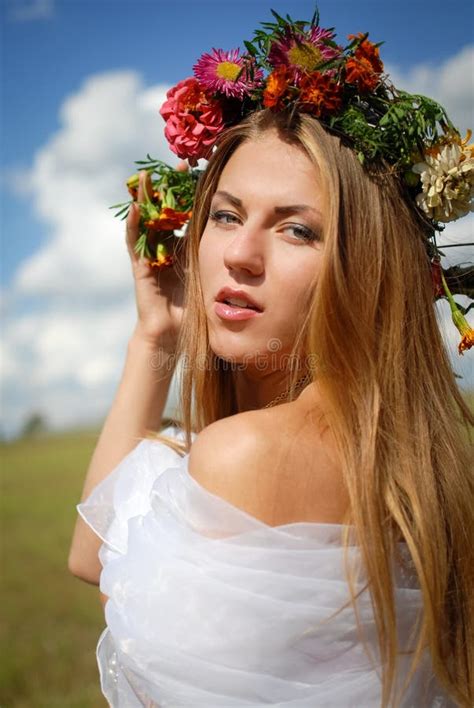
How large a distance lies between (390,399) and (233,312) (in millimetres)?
571

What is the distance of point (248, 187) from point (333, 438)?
90 cm

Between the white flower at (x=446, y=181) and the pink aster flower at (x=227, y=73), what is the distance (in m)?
0.71

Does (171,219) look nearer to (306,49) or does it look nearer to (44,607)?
(306,49)

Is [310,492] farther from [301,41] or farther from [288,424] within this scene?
[301,41]

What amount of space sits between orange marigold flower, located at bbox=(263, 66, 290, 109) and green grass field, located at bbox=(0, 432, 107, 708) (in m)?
1.88

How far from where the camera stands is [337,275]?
2111 millimetres

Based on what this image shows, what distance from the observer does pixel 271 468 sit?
1780 millimetres

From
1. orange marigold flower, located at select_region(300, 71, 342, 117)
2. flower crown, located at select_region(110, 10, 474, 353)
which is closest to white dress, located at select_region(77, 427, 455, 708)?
flower crown, located at select_region(110, 10, 474, 353)

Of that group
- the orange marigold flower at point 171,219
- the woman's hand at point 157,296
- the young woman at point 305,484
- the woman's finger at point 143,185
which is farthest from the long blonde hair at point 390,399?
the woman's hand at point 157,296

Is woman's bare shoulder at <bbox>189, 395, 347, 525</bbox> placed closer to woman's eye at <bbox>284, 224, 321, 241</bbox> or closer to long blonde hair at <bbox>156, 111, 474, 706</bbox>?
long blonde hair at <bbox>156, 111, 474, 706</bbox>

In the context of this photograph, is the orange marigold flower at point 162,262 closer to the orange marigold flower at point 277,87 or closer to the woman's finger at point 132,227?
the woman's finger at point 132,227

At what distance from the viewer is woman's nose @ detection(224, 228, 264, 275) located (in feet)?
7.20

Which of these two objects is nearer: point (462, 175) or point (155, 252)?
point (462, 175)

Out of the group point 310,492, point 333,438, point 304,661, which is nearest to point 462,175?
point 333,438
